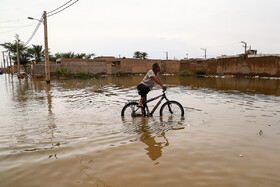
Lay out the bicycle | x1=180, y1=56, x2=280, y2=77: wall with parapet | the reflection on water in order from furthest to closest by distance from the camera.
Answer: x1=180, y1=56, x2=280, y2=77: wall with parapet < the bicycle < the reflection on water

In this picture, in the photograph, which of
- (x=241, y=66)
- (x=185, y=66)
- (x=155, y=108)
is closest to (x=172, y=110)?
(x=155, y=108)

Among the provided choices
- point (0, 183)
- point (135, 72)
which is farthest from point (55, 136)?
point (135, 72)

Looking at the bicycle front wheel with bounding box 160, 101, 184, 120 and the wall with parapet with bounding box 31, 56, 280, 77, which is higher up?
the wall with parapet with bounding box 31, 56, 280, 77

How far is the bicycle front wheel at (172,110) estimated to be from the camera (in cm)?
626

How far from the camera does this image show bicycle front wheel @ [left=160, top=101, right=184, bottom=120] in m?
6.26

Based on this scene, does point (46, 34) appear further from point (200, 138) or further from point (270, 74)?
point (270, 74)

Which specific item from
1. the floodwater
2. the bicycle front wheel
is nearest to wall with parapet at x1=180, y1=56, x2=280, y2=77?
the floodwater

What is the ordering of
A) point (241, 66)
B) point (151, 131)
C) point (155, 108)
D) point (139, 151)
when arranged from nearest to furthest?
point (139, 151)
point (151, 131)
point (155, 108)
point (241, 66)

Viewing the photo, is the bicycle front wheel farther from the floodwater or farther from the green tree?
the green tree

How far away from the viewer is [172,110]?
6.31 m

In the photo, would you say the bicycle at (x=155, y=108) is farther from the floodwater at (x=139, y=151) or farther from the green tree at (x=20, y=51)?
the green tree at (x=20, y=51)

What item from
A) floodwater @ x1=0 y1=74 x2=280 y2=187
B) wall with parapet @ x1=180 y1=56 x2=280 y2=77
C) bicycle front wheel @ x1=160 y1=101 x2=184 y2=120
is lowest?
floodwater @ x1=0 y1=74 x2=280 y2=187

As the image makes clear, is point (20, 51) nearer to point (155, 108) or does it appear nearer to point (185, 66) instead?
point (185, 66)

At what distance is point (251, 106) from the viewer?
26.5ft
